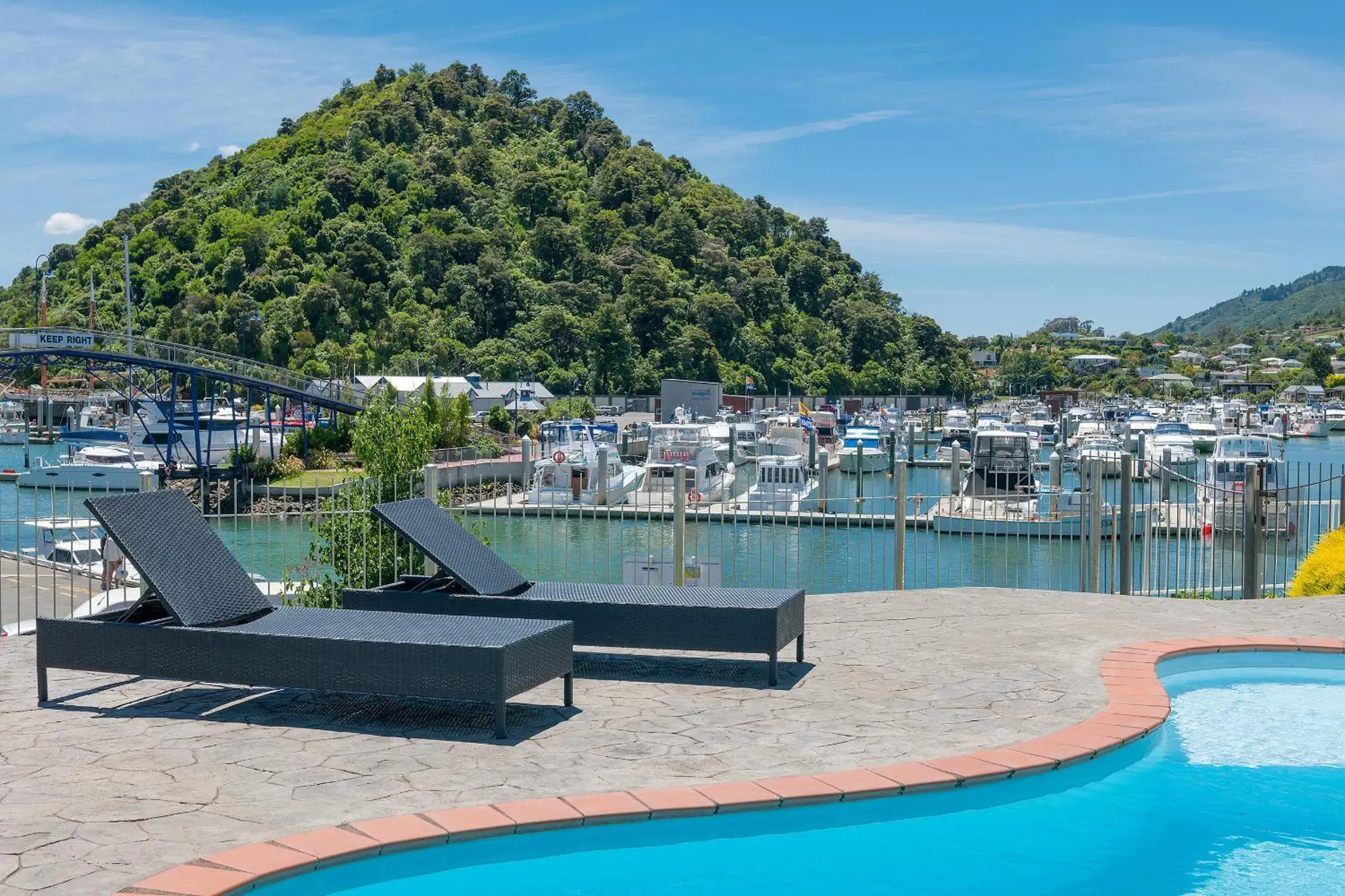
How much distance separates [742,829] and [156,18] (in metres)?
17.9

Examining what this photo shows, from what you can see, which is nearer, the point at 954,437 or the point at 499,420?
the point at 499,420

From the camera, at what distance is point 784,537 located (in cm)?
2700

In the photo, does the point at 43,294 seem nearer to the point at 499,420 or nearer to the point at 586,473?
the point at 499,420

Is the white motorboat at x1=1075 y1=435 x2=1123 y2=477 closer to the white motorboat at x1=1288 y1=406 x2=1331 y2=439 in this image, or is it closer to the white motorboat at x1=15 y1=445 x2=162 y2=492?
the white motorboat at x1=15 y1=445 x2=162 y2=492

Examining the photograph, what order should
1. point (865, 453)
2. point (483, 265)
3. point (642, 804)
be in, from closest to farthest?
point (642, 804) < point (865, 453) < point (483, 265)

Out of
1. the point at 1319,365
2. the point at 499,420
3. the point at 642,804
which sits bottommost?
the point at 642,804

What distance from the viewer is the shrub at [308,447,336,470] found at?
44.4 metres

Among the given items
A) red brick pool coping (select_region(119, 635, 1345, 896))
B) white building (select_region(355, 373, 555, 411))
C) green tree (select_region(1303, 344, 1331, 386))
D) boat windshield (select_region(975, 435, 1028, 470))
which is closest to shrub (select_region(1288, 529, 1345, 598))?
red brick pool coping (select_region(119, 635, 1345, 896))

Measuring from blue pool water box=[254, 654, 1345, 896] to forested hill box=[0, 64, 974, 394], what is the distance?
239 ft

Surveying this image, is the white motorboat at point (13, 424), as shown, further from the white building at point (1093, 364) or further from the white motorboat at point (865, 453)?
the white building at point (1093, 364)

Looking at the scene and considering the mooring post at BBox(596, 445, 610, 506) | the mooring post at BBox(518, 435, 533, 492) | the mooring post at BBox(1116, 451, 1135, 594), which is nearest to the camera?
the mooring post at BBox(1116, 451, 1135, 594)

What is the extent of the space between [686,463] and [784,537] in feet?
37.8

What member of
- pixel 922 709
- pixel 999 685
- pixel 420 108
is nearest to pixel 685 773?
pixel 922 709

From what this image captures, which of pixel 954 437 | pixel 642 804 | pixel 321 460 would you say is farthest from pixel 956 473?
pixel 954 437
